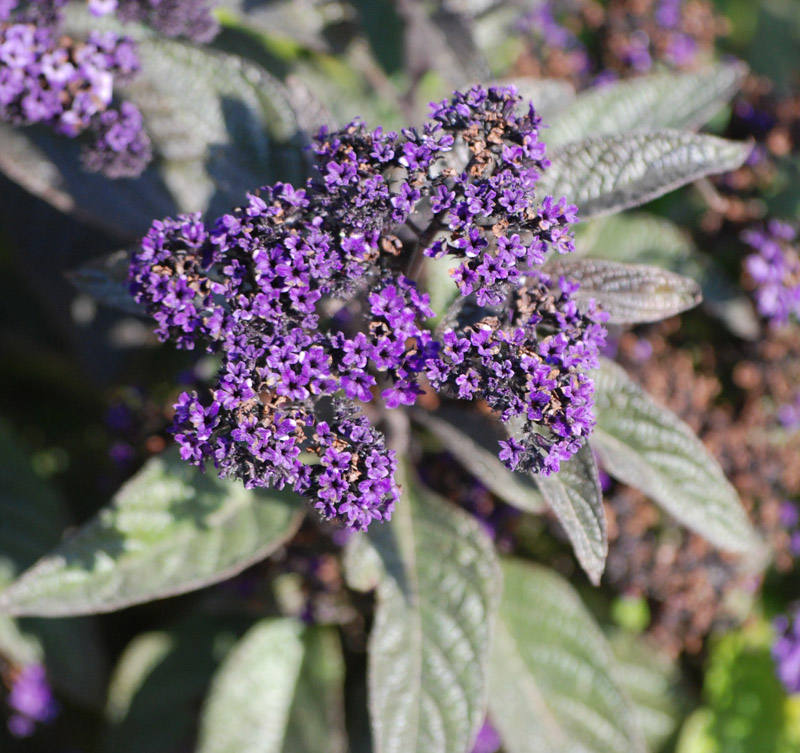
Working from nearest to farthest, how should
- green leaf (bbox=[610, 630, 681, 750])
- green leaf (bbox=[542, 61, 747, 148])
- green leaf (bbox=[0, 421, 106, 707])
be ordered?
green leaf (bbox=[542, 61, 747, 148])
green leaf (bbox=[0, 421, 106, 707])
green leaf (bbox=[610, 630, 681, 750])

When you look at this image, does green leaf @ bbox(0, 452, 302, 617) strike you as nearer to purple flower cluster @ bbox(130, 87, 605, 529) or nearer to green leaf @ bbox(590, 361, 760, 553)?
purple flower cluster @ bbox(130, 87, 605, 529)

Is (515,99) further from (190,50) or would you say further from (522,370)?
(190,50)

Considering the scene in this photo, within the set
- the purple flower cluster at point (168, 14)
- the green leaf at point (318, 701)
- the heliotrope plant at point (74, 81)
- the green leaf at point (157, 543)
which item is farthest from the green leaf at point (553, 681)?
Result: the purple flower cluster at point (168, 14)

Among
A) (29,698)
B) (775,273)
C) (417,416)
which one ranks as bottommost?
(29,698)

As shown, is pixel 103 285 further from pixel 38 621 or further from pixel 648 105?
pixel 648 105

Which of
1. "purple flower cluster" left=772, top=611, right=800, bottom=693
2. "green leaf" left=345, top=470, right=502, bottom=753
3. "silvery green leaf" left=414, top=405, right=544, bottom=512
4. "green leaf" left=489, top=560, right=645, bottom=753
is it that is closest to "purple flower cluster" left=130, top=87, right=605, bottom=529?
"silvery green leaf" left=414, top=405, right=544, bottom=512

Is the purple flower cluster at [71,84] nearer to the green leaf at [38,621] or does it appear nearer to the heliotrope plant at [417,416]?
the heliotrope plant at [417,416]

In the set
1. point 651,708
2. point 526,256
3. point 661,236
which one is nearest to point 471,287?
point 526,256

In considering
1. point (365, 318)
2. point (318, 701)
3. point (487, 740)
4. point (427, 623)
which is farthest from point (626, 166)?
point (487, 740)
